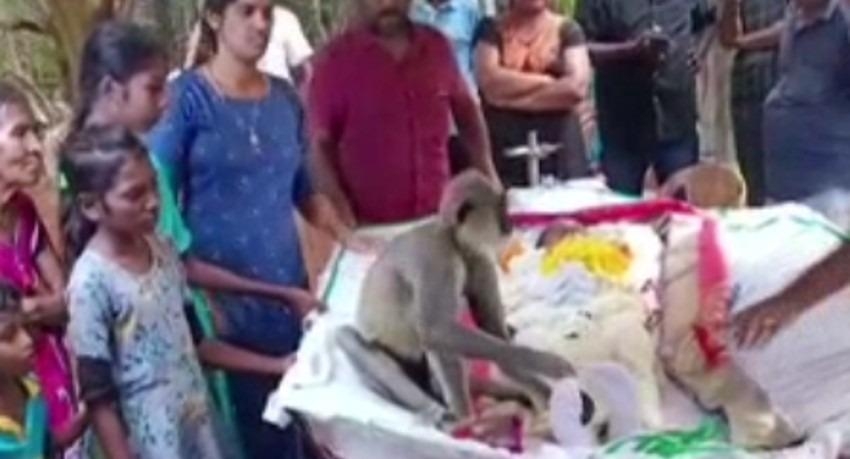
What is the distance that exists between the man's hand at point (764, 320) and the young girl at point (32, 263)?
4.07ft

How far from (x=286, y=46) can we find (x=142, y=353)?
3.44 meters

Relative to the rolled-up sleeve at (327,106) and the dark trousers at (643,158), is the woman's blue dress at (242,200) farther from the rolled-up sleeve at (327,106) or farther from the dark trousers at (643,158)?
the dark trousers at (643,158)

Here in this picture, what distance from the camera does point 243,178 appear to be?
14.7 ft

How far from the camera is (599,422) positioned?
332cm

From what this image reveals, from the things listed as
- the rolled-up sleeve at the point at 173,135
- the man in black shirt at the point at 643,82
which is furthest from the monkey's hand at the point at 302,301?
the man in black shirt at the point at 643,82

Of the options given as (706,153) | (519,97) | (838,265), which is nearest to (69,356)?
(838,265)

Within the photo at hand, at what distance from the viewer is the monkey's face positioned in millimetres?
3715

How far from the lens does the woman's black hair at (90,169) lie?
3920 millimetres

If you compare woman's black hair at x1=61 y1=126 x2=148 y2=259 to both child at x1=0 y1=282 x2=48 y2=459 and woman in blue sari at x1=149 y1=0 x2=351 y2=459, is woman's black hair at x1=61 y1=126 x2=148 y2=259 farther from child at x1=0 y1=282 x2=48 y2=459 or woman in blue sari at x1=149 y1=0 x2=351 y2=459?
woman in blue sari at x1=149 y1=0 x2=351 y2=459

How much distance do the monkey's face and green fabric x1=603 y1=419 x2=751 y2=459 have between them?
55 centimetres

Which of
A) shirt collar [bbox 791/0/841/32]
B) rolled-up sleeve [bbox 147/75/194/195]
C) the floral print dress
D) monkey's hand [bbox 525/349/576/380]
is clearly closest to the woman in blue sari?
rolled-up sleeve [bbox 147/75/194/195]

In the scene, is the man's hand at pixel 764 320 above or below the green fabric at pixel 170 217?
above

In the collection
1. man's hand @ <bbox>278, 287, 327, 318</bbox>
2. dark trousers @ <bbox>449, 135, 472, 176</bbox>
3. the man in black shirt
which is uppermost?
man's hand @ <bbox>278, 287, 327, 318</bbox>

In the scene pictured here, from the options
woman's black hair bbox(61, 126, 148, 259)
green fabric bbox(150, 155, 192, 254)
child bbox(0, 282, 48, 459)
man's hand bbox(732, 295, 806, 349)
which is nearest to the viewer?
man's hand bbox(732, 295, 806, 349)
